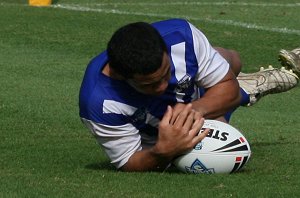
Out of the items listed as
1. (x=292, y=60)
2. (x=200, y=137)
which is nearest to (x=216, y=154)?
(x=200, y=137)

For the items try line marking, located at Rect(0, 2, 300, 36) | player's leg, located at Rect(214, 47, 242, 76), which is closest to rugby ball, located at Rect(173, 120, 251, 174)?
player's leg, located at Rect(214, 47, 242, 76)

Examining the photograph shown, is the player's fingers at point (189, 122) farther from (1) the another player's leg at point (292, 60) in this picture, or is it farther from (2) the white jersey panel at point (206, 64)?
(1) the another player's leg at point (292, 60)

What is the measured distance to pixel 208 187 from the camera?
22.0 ft

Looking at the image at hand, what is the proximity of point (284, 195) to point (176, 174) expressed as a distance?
3.25ft

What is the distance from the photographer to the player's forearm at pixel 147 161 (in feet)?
23.2

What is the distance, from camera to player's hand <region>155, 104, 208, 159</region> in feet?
22.5

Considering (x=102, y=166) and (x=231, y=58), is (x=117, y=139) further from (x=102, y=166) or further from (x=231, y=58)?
(x=231, y=58)

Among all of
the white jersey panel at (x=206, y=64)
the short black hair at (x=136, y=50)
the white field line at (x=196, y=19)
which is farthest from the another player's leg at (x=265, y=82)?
the white field line at (x=196, y=19)

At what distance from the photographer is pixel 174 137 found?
271 inches

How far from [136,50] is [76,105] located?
4929mm

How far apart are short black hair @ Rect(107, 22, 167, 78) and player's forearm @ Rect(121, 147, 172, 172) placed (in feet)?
2.42

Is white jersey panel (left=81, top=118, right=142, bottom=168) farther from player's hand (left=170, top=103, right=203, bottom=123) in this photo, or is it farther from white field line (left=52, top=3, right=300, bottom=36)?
white field line (left=52, top=3, right=300, bottom=36)

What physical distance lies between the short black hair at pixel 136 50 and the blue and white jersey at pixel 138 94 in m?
0.44

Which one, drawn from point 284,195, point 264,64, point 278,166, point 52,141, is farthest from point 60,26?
point 284,195
